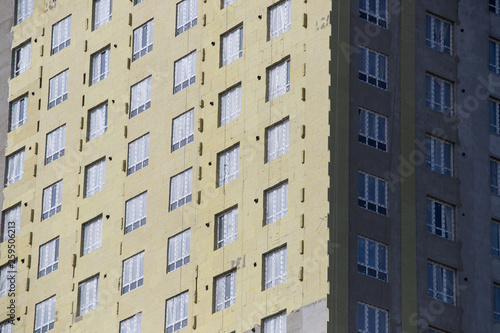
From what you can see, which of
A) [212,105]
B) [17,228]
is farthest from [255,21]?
[17,228]

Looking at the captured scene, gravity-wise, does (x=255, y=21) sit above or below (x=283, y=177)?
above

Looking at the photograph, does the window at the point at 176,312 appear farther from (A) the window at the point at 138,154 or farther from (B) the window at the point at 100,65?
(B) the window at the point at 100,65

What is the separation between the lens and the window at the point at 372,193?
326ft

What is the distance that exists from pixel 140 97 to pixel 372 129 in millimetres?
17406

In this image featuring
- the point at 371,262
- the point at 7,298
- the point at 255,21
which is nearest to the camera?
the point at 371,262

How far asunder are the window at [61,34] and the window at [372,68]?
24.7 m

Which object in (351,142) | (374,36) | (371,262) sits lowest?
(371,262)

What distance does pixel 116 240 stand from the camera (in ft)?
362

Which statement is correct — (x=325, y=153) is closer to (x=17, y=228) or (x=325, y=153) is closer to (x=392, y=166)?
(x=392, y=166)

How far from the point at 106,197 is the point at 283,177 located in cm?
1563

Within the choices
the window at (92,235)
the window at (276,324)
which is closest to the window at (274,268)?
the window at (276,324)

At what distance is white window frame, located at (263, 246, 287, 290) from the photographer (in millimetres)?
98625

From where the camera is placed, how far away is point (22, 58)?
124 metres

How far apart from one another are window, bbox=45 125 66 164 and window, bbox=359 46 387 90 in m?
23.2
